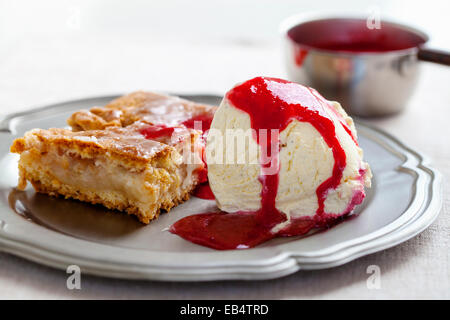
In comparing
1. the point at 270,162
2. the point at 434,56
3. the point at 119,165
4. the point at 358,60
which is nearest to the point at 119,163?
the point at 119,165

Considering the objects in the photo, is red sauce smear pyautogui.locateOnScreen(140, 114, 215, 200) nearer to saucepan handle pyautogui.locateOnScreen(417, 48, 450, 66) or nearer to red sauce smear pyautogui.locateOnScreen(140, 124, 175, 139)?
red sauce smear pyautogui.locateOnScreen(140, 124, 175, 139)

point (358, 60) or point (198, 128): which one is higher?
point (358, 60)

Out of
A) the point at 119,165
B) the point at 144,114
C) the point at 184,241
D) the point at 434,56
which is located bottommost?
the point at 184,241

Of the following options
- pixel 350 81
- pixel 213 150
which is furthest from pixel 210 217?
pixel 350 81

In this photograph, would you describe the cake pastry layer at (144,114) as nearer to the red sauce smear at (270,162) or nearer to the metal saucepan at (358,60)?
the red sauce smear at (270,162)

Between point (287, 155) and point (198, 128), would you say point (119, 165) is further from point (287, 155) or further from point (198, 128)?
point (287, 155)

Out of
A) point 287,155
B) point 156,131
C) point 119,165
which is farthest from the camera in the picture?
point 156,131

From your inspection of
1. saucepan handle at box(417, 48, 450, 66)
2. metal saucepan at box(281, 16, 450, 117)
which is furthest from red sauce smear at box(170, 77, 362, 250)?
saucepan handle at box(417, 48, 450, 66)
